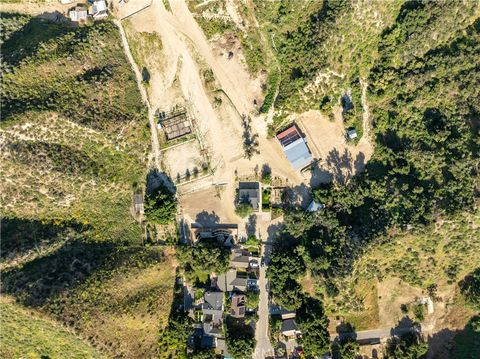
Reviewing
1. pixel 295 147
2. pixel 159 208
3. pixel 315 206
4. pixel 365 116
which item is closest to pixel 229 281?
pixel 159 208

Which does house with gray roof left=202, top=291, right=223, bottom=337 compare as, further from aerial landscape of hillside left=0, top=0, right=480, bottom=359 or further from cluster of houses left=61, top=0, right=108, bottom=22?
cluster of houses left=61, top=0, right=108, bottom=22

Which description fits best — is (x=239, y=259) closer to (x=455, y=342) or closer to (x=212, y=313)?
(x=212, y=313)

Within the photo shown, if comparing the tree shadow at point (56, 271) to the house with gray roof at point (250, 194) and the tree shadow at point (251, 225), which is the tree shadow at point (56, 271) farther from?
the house with gray roof at point (250, 194)

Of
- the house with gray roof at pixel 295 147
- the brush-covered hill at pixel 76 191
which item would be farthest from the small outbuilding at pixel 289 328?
the house with gray roof at pixel 295 147

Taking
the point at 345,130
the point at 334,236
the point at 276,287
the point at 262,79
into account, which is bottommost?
the point at 276,287

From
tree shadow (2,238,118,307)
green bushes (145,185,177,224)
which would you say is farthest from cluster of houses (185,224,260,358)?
tree shadow (2,238,118,307)

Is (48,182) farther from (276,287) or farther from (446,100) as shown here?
(446,100)

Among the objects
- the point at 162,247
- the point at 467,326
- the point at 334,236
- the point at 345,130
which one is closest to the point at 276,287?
the point at 334,236
